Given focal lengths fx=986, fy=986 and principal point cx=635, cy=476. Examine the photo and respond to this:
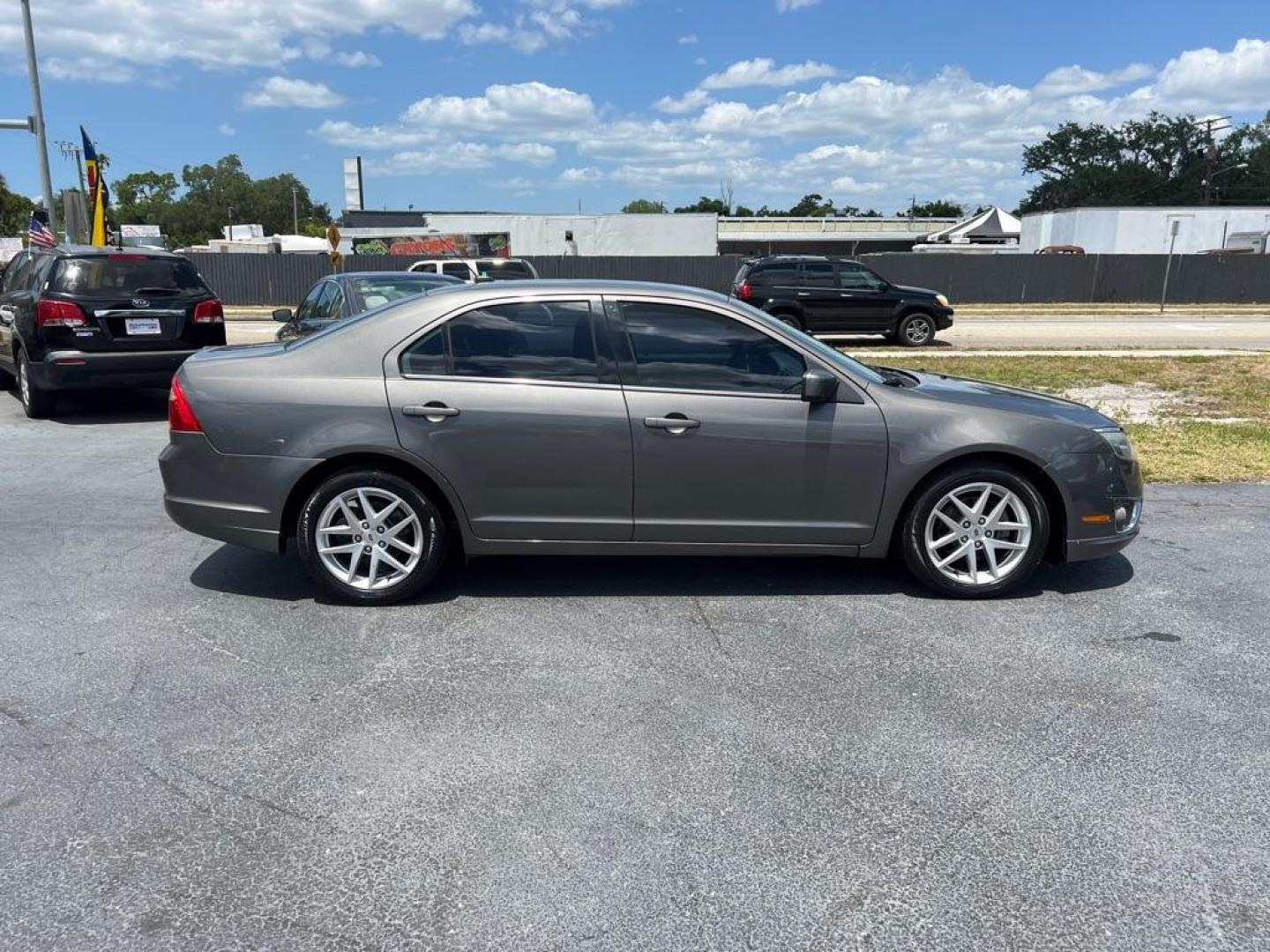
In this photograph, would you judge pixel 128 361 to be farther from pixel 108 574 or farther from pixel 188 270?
pixel 108 574

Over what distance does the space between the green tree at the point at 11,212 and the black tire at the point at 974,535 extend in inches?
3676

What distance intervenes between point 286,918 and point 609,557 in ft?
10.7

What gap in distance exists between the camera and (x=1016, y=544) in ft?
16.1

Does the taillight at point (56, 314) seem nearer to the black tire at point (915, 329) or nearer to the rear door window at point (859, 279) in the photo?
the rear door window at point (859, 279)

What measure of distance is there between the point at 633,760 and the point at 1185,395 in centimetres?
1091

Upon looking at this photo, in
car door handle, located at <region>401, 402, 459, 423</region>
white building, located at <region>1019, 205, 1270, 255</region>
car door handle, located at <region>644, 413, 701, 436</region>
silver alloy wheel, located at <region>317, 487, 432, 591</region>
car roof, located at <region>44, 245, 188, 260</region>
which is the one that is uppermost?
white building, located at <region>1019, 205, 1270, 255</region>

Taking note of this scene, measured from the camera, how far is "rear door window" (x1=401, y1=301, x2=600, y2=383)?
4.79 meters

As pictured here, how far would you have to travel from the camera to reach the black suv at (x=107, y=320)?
948 centimetres

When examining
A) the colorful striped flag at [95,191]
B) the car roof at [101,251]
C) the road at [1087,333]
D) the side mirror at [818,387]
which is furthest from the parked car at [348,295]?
the colorful striped flag at [95,191]

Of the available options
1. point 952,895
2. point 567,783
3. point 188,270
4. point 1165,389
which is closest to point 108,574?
point 567,783

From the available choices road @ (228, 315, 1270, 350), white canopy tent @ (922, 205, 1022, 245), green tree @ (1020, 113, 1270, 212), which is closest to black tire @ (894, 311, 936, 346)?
road @ (228, 315, 1270, 350)

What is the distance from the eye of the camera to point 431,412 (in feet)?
15.4

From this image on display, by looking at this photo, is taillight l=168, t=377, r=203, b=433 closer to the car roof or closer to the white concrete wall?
the car roof

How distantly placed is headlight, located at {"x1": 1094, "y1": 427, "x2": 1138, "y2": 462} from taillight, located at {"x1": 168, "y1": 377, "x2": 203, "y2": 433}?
4.45 metres
